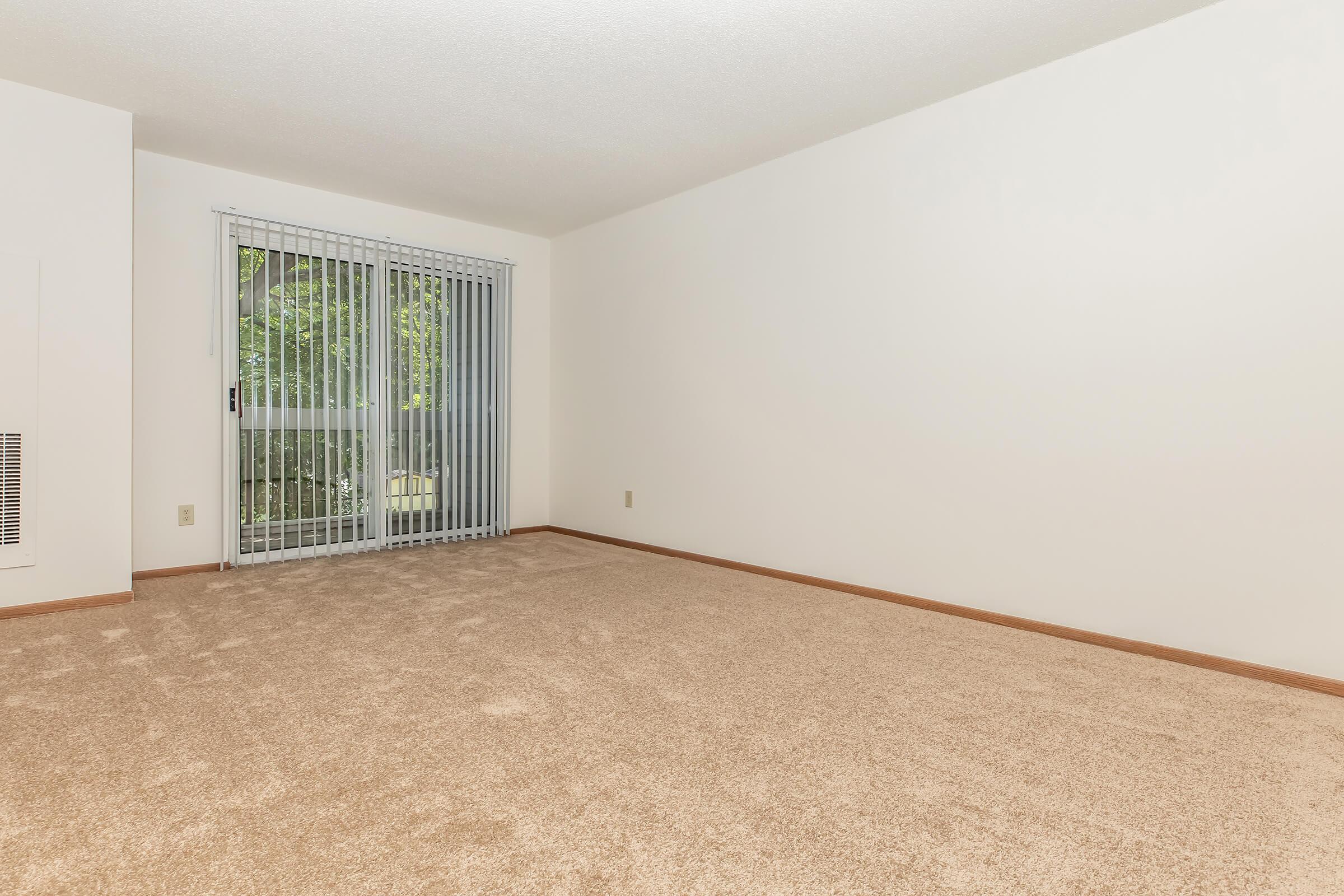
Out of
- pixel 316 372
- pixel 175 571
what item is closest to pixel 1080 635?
pixel 316 372

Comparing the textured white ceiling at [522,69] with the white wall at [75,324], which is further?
the white wall at [75,324]

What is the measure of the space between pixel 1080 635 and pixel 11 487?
4.71 metres

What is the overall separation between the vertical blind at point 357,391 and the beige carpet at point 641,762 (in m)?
1.42

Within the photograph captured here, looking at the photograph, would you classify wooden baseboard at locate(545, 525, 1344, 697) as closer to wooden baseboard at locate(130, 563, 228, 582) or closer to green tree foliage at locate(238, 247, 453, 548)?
green tree foliage at locate(238, 247, 453, 548)

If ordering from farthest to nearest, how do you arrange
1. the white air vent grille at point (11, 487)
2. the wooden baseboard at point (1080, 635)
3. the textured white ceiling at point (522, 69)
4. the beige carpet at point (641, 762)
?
the white air vent grille at point (11, 487) < the textured white ceiling at point (522, 69) < the wooden baseboard at point (1080, 635) < the beige carpet at point (641, 762)

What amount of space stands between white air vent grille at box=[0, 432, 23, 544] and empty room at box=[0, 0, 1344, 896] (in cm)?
1

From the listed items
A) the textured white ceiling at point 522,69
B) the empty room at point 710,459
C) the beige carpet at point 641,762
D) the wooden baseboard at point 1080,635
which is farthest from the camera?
the textured white ceiling at point 522,69

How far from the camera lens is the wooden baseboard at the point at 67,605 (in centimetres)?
315

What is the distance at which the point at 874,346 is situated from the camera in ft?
11.9

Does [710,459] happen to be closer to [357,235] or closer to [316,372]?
[316,372]

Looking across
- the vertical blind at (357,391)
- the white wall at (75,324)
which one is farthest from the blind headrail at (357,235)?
the white wall at (75,324)

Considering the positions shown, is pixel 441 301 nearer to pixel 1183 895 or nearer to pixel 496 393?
pixel 496 393

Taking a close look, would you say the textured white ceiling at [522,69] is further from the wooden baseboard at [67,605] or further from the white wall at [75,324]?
the wooden baseboard at [67,605]

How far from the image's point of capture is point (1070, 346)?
115 inches
